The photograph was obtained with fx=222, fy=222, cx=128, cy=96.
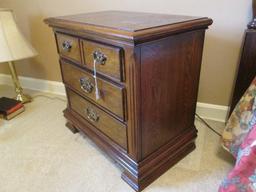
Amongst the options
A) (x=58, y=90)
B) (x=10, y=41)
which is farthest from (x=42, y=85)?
(x=10, y=41)

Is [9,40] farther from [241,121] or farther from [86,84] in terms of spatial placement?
[241,121]

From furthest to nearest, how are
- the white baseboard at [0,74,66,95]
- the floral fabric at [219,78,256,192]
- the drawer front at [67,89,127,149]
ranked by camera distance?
the white baseboard at [0,74,66,95]
the drawer front at [67,89,127,149]
the floral fabric at [219,78,256,192]

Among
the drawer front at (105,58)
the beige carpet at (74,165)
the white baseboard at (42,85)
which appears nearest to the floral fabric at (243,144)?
the beige carpet at (74,165)

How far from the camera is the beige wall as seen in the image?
127 centimetres

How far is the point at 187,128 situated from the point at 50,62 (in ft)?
4.60

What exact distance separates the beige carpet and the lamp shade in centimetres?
55

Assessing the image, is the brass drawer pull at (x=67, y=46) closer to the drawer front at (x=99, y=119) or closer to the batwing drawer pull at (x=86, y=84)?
the batwing drawer pull at (x=86, y=84)

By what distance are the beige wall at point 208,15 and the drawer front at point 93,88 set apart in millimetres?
610

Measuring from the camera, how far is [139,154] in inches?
40.3

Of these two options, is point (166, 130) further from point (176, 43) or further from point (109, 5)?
point (109, 5)

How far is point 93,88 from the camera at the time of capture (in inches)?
44.4

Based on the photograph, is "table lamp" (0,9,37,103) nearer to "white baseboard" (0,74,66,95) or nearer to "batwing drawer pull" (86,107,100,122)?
"white baseboard" (0,74,66,95)

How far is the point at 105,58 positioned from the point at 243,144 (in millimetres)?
666

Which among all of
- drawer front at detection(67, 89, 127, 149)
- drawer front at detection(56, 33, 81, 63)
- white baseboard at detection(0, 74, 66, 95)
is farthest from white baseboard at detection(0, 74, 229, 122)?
drawer front at detection(56, 33, 81, 63)
